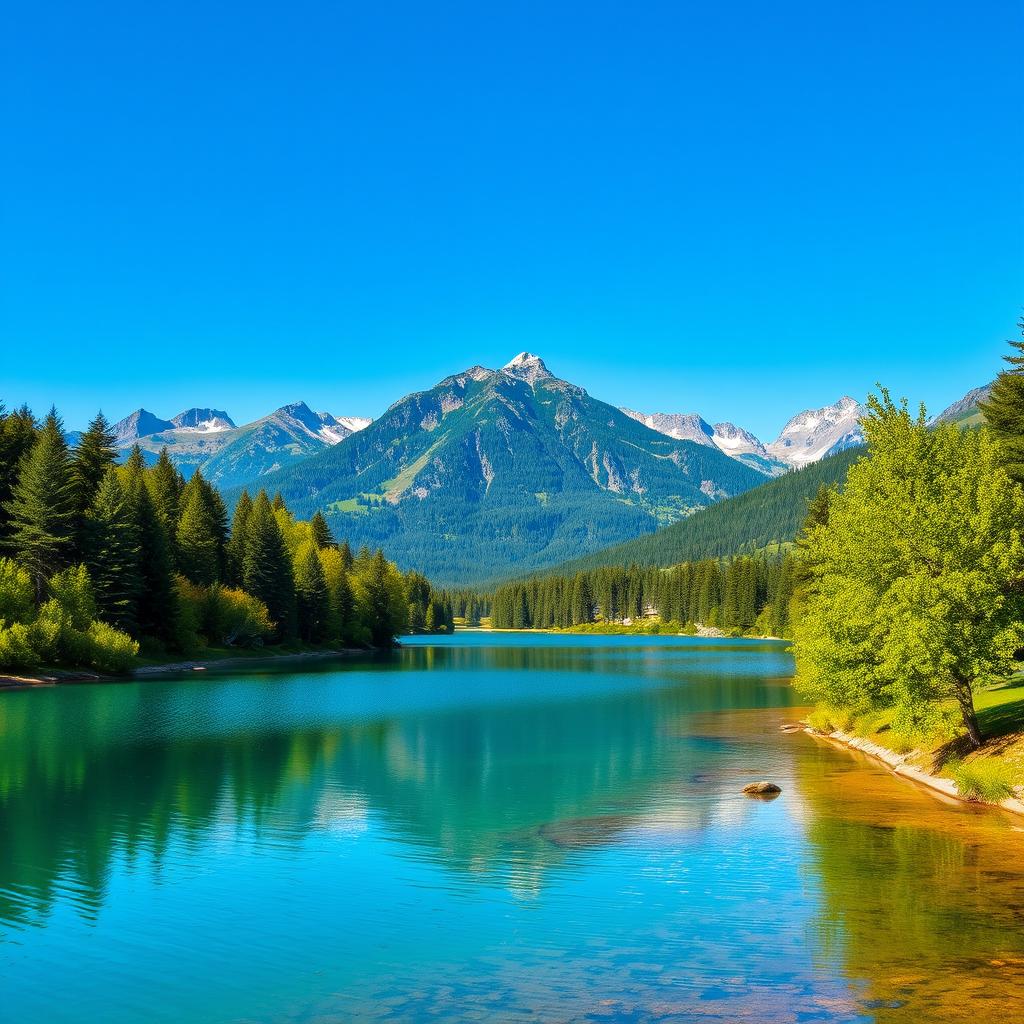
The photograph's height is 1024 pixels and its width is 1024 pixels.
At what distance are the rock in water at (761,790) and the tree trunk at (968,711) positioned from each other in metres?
7.80

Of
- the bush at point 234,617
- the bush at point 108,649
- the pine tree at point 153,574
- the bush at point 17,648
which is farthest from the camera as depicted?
the bush at point 234,617

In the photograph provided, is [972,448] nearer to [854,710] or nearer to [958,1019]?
[854,710]

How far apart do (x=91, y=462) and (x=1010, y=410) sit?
88438 mm

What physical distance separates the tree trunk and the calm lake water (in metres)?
3.45

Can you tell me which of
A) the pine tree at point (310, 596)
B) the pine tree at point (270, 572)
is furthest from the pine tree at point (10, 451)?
the pine tree at point (310, 596)

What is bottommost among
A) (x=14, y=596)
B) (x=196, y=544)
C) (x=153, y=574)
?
(x=14, y=596)

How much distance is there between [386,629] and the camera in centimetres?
16912

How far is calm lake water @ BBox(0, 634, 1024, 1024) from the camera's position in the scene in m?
17.5

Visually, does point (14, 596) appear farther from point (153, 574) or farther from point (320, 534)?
point (320, 534)

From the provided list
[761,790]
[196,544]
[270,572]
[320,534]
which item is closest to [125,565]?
[196,544]

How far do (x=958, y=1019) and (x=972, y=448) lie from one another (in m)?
31.9

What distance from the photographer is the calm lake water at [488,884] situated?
57.4 ft

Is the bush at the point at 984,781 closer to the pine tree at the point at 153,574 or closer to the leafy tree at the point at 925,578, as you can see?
the leafy tree at the point at 925,578

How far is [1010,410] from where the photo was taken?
58.4 metres
